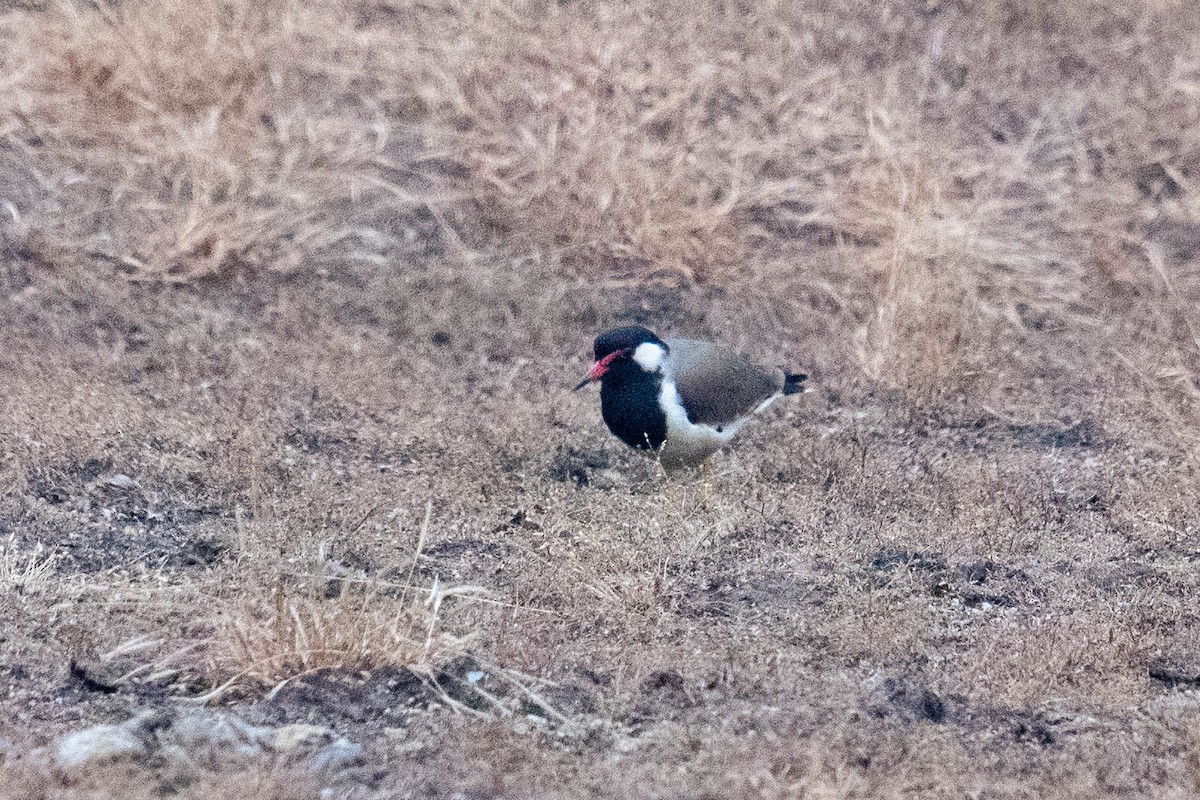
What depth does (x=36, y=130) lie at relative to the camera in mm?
5633

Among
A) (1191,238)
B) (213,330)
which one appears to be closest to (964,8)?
(1191,238)

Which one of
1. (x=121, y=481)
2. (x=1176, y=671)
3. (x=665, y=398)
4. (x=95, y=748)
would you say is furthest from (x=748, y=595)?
(x=121, y=481)

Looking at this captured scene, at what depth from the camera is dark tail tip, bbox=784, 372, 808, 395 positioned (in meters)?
4.63

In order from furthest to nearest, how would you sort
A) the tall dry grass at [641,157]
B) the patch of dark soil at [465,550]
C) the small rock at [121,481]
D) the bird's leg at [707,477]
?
1. the tall dry grass at [641,157]
2. the bird's leg at [707,477]
3. the small rock at [121,481]
4. the patch of dark soil at [465,550]

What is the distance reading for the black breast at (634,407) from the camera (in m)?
4.11

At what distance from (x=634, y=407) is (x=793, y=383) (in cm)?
83

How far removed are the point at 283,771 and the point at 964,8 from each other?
5.72m

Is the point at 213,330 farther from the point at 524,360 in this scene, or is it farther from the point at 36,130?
the point at 36,130

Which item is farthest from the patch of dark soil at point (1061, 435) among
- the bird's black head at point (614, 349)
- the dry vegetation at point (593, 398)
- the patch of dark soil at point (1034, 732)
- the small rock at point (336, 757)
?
the small rock at point (336, 757)

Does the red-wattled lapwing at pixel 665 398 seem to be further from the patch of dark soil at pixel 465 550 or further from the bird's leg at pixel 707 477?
the patch of dark soil at pixel 465 550

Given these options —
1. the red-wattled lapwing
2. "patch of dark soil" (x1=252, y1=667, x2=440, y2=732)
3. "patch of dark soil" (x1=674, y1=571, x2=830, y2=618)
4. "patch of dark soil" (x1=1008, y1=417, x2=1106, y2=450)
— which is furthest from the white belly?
"patch of dark soil" (x1=252, y1=667, x2=440, y2=732)

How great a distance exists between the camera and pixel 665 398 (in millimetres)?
4133

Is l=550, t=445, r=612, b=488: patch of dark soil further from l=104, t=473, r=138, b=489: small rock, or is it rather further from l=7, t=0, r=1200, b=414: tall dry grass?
l=104, t=473, r=138, b=489: small rock

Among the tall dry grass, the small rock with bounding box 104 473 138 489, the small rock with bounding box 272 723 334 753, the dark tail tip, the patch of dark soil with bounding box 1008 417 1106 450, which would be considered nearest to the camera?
the small rock with bounding box 272 723 334 753
